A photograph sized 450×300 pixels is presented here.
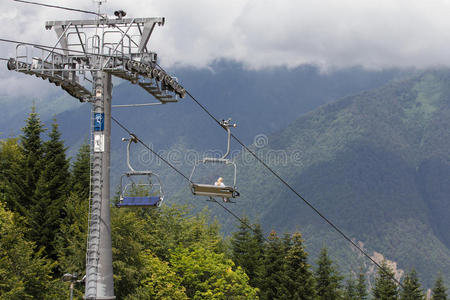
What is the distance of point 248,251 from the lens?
85.8m

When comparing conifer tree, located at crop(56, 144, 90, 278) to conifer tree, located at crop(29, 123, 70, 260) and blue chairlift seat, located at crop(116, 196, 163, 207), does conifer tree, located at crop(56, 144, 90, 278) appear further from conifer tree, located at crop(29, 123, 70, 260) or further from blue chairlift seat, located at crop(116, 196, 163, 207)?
blue chairlift seat, located at crop(116, 196, 163, 207)

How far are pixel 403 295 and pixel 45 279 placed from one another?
164 feet

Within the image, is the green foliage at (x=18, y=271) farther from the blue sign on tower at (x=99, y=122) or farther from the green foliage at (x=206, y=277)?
the blue sign on tower at (x=99, y=122)

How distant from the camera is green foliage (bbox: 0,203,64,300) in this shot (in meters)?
Result: 43.9

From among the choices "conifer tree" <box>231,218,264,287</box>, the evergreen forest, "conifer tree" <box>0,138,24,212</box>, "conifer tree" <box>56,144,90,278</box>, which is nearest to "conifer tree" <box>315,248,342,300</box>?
the evergreen forest

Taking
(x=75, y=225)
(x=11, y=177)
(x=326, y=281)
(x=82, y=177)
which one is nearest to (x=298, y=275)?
(x=326, y=281)

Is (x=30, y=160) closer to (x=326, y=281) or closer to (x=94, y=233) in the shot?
(x=326, y=281)

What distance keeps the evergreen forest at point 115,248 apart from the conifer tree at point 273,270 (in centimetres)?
11

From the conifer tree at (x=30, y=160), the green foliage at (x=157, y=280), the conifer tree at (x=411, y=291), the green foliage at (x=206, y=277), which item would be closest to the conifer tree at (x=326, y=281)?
the conifer tree at (x=411, y=291)

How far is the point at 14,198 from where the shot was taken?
2346 inches

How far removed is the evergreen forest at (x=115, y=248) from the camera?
49.3 metres

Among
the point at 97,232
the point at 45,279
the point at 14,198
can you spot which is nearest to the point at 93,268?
the point at 97,232

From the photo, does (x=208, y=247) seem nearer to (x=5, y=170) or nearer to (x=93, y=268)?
(x=5, y=170)

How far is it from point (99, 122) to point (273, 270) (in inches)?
2252
